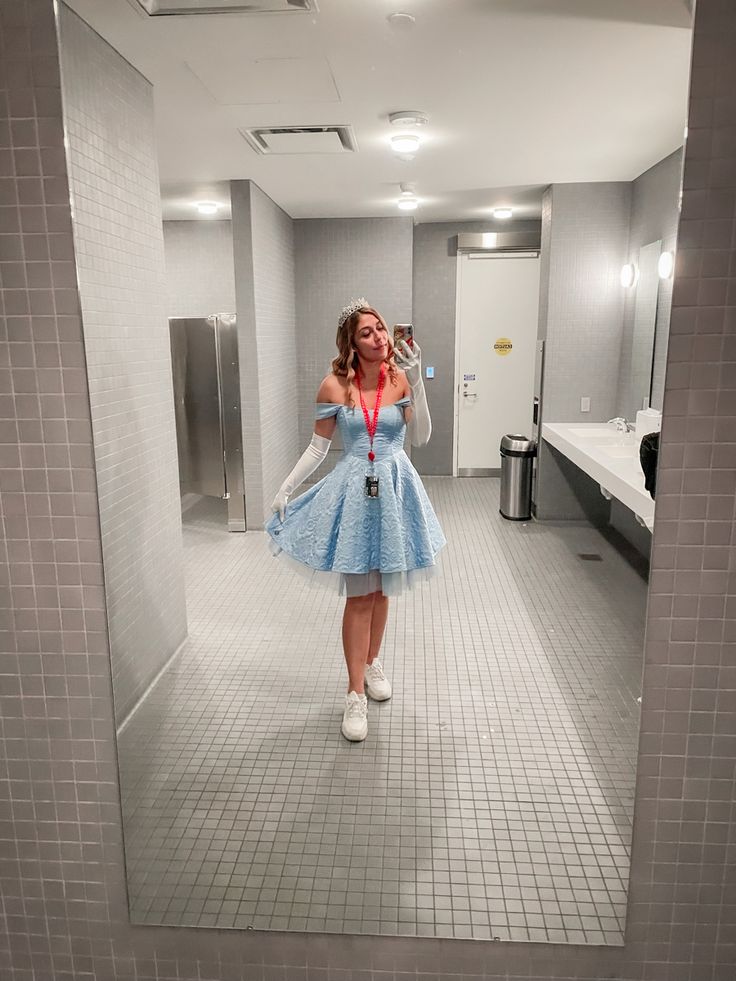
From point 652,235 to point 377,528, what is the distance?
94.8 inches

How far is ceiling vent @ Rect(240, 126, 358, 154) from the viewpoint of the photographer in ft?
10.4

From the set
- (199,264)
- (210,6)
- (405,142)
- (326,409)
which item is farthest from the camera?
(199,264)

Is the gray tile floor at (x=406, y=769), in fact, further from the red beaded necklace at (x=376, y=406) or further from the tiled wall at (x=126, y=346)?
the red beaded necklace at (x=376, y=406)

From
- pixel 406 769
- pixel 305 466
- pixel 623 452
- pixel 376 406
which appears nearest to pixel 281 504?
pixel 305 466

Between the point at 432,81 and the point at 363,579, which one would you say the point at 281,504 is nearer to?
the point at 363,579

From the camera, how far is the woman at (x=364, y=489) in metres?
2.24

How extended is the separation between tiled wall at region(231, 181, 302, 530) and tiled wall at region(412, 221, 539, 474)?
1.42 m

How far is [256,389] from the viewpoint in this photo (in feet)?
15.7

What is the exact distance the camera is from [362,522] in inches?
88.4

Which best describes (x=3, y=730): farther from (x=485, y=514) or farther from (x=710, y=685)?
(x=485, y=514)

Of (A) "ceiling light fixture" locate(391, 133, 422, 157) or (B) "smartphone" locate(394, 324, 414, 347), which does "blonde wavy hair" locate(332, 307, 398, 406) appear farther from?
(A) "ceiling light fixture" locate(391, 133, 422, 157)

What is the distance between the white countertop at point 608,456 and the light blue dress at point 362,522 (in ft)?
2.41

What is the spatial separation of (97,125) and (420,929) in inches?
89.2

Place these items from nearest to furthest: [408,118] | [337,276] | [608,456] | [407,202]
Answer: [408,118], [608,456], [407,202], [337,276]
